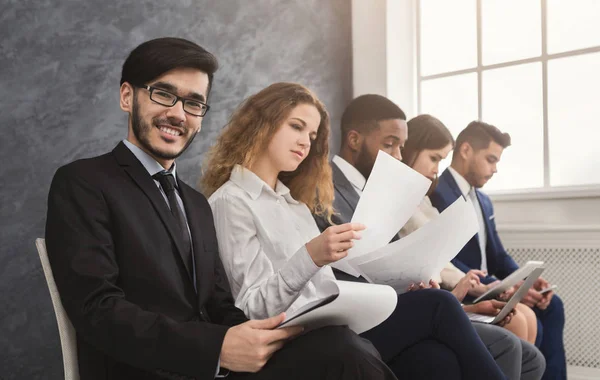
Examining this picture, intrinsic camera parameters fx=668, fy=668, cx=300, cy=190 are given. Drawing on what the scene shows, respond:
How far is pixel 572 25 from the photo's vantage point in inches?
135

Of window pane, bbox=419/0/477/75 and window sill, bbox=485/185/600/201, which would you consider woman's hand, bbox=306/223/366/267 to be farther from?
window pane, bbox=419/0/477/75

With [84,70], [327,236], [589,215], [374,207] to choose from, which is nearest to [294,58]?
[84,70]

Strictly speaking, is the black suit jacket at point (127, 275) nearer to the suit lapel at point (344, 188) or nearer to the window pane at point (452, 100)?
the suit lapel at point (344, 188)

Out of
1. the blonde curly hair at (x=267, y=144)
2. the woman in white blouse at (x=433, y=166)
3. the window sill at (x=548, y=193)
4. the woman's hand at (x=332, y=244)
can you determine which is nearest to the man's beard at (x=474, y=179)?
the woman in white blouse at (x=433, y=166)

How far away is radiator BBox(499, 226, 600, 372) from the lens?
3.08m

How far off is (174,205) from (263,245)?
319mm

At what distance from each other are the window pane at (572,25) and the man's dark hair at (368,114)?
131 cm

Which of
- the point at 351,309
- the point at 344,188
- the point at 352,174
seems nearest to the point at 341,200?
the point at 344,188

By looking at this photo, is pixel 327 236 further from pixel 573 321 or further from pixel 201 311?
pixel 573 321

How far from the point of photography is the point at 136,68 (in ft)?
4.63

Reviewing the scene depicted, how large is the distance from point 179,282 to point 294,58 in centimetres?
212

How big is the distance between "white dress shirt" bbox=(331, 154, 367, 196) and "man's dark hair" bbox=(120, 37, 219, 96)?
1116 mm

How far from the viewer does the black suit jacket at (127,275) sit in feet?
3.73

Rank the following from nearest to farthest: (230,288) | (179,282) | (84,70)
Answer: (179,282)
(230,288)
(84,70)
